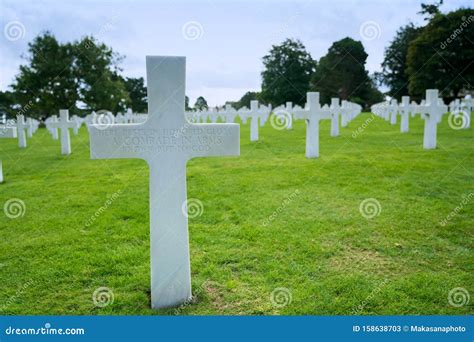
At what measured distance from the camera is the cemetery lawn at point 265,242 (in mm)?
3395

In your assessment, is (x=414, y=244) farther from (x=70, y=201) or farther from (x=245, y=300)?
(x=70, y=201)

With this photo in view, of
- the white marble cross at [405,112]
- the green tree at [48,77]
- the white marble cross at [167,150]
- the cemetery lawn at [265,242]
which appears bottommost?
the cemetery lawn at [265,242]

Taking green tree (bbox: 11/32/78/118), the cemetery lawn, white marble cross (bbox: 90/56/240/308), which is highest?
green tree (bbox: 11/32/78/118)

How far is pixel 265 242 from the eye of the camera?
4566 millimetres

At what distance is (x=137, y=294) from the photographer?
3.48 m

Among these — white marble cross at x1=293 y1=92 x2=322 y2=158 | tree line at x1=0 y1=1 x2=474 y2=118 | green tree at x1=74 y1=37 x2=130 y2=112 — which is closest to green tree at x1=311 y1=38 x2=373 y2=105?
tree line at x1=0 y1=1 x2=474 y2=118

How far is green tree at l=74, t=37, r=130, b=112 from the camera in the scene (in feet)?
115

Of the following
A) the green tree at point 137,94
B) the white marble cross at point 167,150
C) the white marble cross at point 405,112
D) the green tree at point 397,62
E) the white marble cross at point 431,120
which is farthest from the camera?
the green tree at point 137,94

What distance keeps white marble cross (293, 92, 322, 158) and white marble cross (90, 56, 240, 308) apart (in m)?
6.92

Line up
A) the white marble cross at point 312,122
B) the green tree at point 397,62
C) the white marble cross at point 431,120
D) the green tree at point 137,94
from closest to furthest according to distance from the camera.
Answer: the white marble cross at point 312,122 → the white marble cross at point 431,120 → the green tree at point 397,62 → the green tree at point 137,94

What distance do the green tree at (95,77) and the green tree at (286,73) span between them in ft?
59.3

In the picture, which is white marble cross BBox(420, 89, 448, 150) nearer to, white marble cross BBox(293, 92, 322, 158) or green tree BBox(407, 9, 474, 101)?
white marble cross BBox(293, 92, 322, 158)

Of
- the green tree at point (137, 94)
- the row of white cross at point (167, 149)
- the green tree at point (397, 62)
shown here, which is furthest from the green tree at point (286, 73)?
the row of white cross at point (167, 149)

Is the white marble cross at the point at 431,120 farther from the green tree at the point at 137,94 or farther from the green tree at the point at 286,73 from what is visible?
the green tree at the point at 137,94
